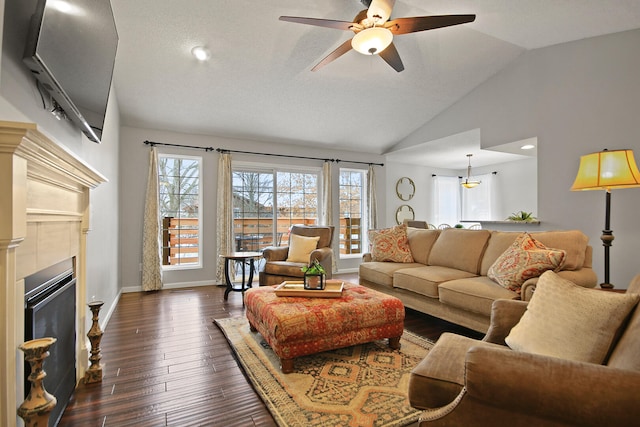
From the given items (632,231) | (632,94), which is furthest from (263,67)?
(632,231)

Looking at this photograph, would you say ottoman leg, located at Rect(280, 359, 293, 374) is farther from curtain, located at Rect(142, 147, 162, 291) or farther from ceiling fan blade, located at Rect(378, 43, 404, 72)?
curtain, located at Rect(142, 147, 162, 291)

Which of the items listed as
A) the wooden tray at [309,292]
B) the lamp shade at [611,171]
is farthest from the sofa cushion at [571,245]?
the wooden tray at [309,292]

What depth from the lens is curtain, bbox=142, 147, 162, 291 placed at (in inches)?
180

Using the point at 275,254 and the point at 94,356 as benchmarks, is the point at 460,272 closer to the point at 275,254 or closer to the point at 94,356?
the point at 275,254

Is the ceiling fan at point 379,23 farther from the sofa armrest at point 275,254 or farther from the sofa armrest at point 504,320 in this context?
the sofa armrest at point 275,254

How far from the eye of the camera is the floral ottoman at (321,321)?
84.9 inches

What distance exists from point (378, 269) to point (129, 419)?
267 centimetres

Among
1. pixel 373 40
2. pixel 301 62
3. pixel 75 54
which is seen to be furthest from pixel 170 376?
pixel 301 62

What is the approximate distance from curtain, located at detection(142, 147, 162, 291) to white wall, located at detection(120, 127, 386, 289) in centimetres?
12

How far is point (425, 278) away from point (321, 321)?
1.33 metres

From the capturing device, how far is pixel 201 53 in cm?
343

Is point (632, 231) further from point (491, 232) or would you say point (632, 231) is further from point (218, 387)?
point (218, 387)

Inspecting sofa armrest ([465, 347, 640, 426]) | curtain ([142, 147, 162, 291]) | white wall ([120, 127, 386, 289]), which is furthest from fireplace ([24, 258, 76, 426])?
white wall ([120, 127, 386, 289])

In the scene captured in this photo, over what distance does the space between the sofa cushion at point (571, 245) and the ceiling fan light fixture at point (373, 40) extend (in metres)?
2.20
